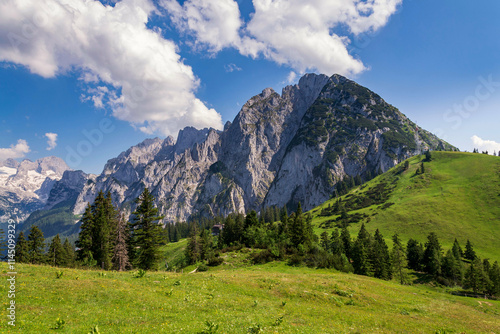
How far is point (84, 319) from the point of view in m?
14.0

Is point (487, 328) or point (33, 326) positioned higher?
point (33, 326)

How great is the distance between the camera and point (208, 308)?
61.9ft

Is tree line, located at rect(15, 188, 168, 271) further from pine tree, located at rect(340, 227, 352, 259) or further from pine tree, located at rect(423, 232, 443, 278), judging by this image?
pine tree, located at rect(423, 232, 443, 278)

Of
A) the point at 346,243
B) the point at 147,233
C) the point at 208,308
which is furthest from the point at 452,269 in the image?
the point at 147,233

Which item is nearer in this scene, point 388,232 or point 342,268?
point 342,268

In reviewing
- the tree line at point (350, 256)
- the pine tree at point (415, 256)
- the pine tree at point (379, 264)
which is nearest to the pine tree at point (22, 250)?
the tree line at point (350, 256)

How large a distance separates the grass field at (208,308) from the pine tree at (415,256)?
79.5 metres

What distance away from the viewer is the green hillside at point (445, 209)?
386 ft

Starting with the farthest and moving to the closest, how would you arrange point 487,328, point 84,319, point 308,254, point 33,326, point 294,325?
1. point 308,254
2. point 487,328
3. point 294,325
4. point 84,319
5. point 33,326

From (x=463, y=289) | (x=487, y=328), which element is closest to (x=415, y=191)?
(x=463, y=289)

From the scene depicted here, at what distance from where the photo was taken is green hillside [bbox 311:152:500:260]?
386 feet

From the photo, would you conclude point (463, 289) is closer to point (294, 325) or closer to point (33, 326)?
point (294, 325)

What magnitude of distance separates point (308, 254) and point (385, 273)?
3003 centimetres

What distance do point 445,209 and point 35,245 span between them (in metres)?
195
